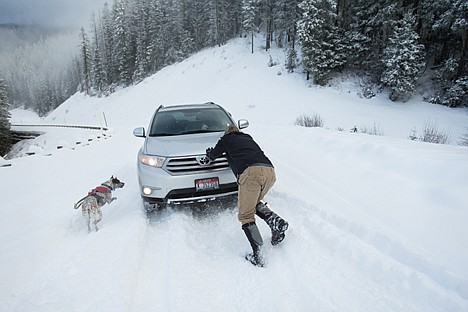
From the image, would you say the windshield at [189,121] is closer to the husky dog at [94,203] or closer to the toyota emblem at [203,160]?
the toyota emblem at [203,160]

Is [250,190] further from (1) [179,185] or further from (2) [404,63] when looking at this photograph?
(2) [404,63]

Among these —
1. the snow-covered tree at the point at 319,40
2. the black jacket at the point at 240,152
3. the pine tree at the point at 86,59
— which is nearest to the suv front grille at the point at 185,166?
the black jacket at the point at 240,152

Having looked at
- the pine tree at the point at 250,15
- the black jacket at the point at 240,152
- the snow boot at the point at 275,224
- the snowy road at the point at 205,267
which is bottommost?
the snowy road at the point at 205,267

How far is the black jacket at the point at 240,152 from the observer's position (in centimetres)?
314

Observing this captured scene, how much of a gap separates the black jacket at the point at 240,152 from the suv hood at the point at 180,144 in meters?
0.49

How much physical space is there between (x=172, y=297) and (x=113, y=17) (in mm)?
69237

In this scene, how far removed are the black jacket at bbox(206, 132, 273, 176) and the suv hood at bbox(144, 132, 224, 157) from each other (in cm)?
49

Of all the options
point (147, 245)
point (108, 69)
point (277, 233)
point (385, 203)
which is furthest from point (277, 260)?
point (108, 69)

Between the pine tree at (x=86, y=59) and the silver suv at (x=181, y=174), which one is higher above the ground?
the pine tree at (x=86, y=59)

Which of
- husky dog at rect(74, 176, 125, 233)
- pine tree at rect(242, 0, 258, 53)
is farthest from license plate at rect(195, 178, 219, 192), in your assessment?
pine tree at rect(242, 0, 258, 53)

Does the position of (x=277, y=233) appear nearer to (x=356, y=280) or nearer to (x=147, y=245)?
(x=356, y=280)

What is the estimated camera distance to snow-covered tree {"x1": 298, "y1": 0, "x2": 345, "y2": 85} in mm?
21281

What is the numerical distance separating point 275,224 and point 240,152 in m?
0.96

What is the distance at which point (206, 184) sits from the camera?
3.84m
